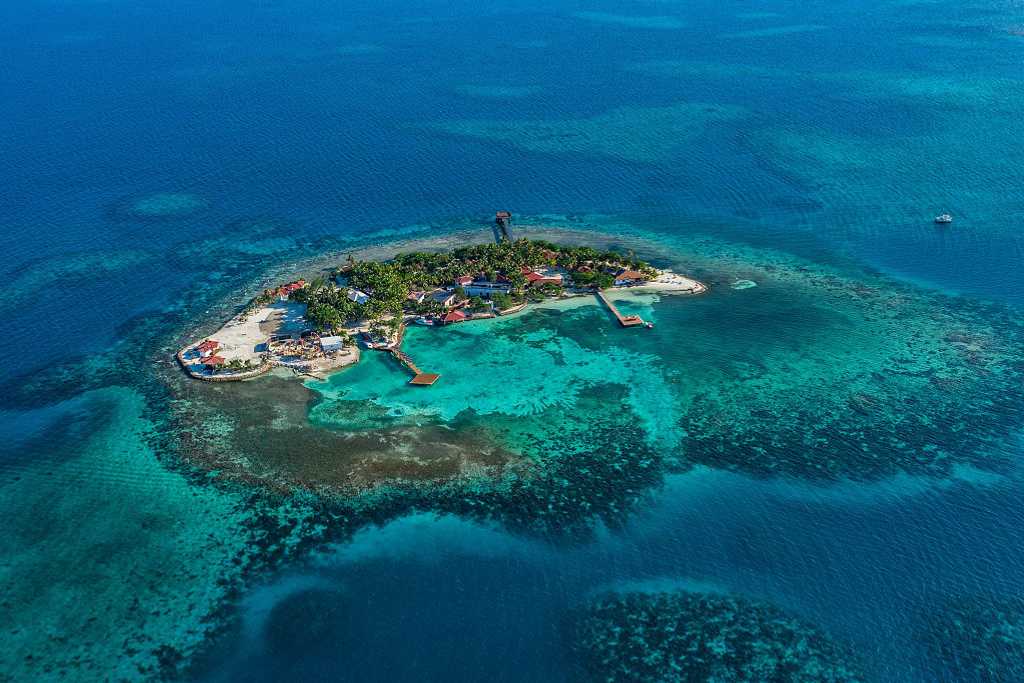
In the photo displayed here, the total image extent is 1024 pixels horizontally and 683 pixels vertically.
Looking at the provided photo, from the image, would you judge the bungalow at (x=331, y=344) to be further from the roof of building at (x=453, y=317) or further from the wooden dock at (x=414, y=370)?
the roof of building at (x=453, y=317)

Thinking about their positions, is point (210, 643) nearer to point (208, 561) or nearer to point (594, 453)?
point (208, 561)

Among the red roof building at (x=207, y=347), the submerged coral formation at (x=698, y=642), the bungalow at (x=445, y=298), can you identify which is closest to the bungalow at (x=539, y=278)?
→ the bungalow at (x=445, y=298)

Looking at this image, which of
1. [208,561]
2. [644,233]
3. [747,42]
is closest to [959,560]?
[208,561]

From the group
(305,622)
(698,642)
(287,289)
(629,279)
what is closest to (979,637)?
(698,642)

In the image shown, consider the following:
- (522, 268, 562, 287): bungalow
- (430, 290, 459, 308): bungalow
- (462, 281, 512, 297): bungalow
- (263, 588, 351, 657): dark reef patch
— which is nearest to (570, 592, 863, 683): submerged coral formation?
(263, 588, 351, 657): dark reef patch

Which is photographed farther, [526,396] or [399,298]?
[399,298]

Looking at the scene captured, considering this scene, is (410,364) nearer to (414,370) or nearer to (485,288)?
(414,370)
